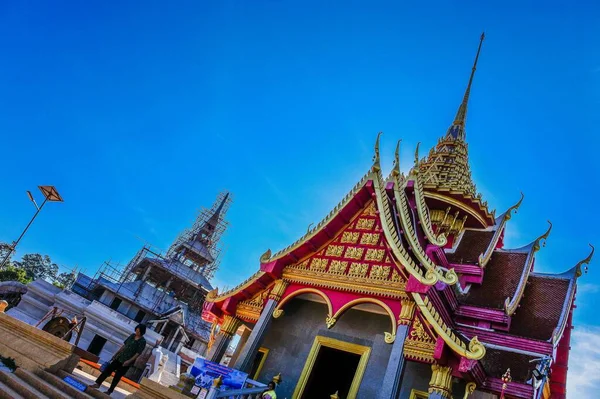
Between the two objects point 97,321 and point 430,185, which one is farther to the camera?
point 97,321

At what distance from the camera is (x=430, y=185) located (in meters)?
15.2

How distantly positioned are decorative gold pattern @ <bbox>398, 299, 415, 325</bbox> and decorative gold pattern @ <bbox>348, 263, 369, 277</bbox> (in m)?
1.31

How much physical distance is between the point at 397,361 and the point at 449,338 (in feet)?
3.80

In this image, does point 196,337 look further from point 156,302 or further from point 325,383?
point 325,383

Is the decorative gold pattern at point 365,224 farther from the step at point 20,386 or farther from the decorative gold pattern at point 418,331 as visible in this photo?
the step at point 20,386

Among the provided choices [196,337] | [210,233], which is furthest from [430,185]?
[210,233]

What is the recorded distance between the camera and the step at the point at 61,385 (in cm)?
679

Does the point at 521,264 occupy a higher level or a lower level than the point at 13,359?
higher

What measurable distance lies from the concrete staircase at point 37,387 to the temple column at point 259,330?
3.32 meters

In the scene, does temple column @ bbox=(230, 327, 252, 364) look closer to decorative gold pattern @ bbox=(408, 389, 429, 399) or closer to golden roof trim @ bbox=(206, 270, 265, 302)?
golden roof trim @ bbox=(206, 270, 265, 302)

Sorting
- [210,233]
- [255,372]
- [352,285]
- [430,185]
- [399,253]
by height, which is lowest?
[255,372]

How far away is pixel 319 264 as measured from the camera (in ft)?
35.0

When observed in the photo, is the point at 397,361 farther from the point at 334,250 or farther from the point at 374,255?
the point at 334,250

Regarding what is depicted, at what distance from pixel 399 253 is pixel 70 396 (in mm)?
6750
